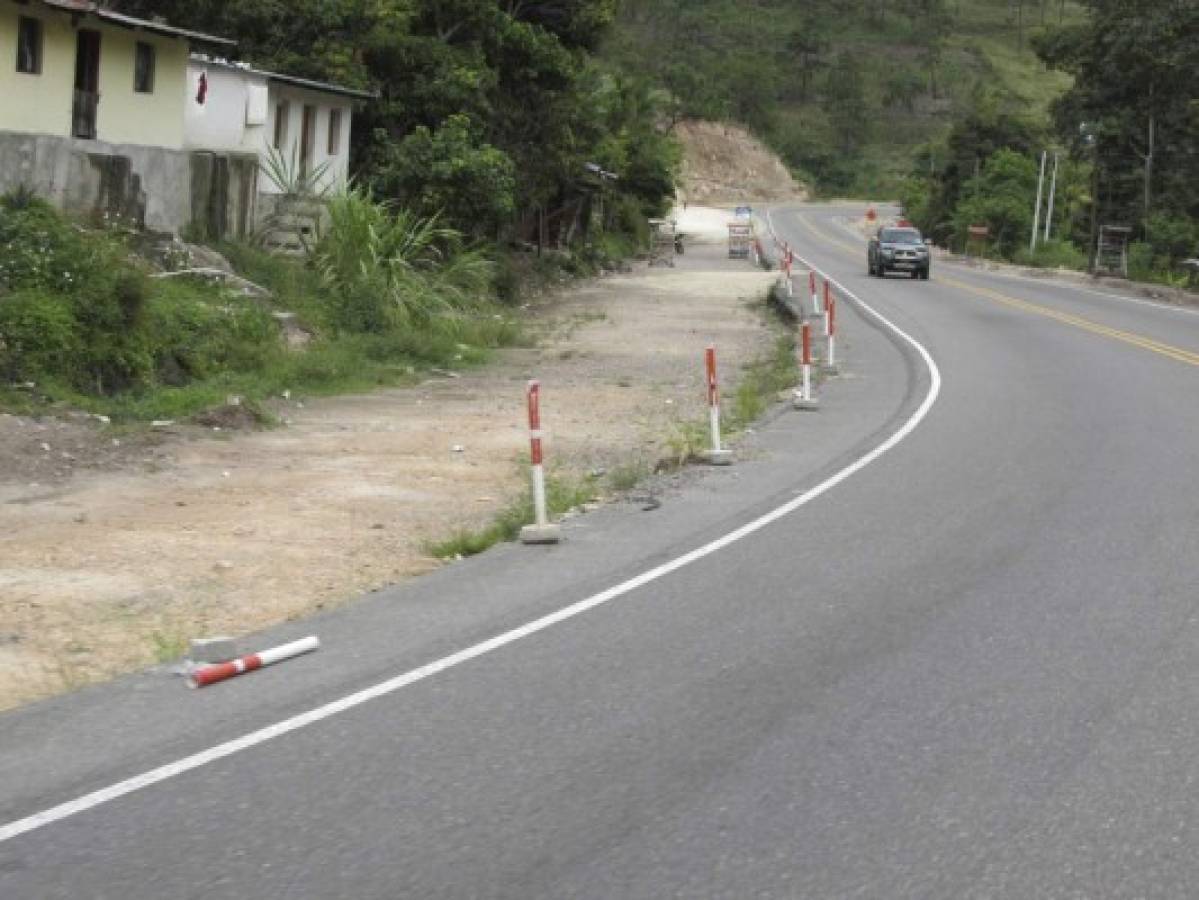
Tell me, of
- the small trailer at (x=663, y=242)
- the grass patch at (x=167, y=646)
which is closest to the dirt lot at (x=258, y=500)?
the grass patch at (x=167, y=646)

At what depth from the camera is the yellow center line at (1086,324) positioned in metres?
29.3

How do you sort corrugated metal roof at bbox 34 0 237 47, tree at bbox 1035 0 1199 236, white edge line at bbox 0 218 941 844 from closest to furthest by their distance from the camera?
1. white edge line at bbox 0 218 941 844
2. corrugated metal roof at bbox 34 0 237 47
3. tree at bbox 1035 0 1199 236

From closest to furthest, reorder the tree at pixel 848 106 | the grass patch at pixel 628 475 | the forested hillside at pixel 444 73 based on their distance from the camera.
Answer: the grass patch at pixel 628 475 → the forested hillside at pixel 444 73 → the tree at pixel 848 106

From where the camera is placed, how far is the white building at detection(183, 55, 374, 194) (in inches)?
1261

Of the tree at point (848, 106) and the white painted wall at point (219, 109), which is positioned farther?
the tree at point (848, 106)

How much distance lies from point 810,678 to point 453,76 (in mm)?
29744

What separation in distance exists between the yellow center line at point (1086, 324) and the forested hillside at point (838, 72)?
8549cm

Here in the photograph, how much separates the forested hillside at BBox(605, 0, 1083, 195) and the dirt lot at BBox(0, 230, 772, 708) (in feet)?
369

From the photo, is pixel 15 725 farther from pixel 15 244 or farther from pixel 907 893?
pixel 15 244

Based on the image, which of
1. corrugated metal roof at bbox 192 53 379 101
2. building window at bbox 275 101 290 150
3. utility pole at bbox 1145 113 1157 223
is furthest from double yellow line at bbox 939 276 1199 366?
building window at bbox 275 101 290 150

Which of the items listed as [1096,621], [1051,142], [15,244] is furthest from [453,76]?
[1051,142]

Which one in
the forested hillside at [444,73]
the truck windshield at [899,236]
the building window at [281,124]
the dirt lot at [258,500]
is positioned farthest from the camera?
the truck windshield at [899,236]

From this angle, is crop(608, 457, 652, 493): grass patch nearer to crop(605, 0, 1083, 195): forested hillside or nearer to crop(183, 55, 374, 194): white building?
crop(183, 55, 374, 194): white building

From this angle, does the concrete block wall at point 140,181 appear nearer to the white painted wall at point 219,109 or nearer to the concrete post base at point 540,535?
the white painted wall at point 219,109
